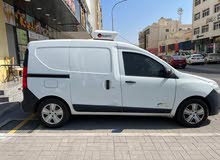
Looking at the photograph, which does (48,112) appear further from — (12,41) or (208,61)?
(208,61)

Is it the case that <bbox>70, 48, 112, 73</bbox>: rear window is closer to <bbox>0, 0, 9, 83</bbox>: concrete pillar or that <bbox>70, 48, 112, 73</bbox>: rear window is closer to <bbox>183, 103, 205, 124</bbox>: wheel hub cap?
<bbox>183, 103, 205, 124</bbox>: wheel hub cap

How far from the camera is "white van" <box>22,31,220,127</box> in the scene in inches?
182

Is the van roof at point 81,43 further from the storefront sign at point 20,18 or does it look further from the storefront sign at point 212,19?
the storefront sign at point 212,19

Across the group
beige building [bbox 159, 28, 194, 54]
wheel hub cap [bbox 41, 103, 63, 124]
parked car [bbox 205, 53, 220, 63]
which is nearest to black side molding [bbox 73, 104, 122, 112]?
wheel hub cap [bbox 41, 103, 63, 124]

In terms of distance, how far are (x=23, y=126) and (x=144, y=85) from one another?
118 inches

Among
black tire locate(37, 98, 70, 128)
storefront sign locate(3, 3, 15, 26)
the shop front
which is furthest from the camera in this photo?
storefront sign locate(3, 3, 15, 26)

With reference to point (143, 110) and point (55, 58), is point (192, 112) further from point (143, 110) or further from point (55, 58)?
point (55, 58)

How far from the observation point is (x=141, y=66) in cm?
471

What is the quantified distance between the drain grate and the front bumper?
406 cm

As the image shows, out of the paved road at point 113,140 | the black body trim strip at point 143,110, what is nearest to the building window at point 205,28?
the paved road at point 113,140

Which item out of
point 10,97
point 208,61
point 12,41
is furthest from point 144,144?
point 208,61

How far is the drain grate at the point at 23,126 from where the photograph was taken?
15.3 feet

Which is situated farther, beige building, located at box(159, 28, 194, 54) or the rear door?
beige building, located at box(159, 28, 194, 54)

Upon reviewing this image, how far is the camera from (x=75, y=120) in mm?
5289
